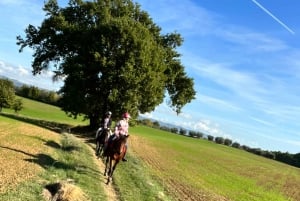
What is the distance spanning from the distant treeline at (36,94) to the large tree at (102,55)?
57.6m

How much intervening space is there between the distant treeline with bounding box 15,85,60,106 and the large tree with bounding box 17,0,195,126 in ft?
189

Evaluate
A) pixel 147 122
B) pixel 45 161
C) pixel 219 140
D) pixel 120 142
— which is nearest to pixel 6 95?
pixel 45 161

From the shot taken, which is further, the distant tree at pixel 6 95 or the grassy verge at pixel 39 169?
the distant tree at pixel 6 95

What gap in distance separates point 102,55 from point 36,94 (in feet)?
228

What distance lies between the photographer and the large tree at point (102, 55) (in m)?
51.1

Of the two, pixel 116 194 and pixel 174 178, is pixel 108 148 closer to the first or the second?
pixel 116 194

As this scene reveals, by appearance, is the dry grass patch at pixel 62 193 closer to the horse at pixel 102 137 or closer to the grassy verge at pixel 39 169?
the grassy verge at pixel 39 169

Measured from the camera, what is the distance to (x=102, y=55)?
171ft

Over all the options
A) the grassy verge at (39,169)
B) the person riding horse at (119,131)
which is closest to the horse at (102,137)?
the grassy verge at (39,169)

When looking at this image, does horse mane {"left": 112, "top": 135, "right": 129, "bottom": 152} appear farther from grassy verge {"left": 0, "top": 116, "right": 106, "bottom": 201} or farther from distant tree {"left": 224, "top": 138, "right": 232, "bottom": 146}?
distant tree {"left": 224, "top": 138, "right": 232, "bottom": 146}

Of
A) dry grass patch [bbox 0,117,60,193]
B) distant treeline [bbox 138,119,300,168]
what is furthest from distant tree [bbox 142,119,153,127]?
dry grass patch [bbox 0,117,60,193]

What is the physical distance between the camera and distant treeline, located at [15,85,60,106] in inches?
4628

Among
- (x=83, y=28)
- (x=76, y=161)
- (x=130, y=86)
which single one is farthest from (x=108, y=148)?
(x=83, y=28)

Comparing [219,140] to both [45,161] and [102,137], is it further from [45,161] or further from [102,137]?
[45,161]
